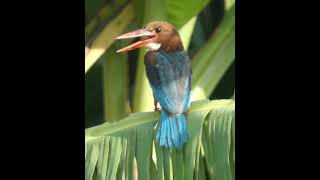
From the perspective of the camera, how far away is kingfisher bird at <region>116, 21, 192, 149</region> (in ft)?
6.76

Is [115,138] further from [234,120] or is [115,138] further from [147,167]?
[234,120]

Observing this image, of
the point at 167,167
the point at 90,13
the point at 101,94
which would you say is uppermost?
the point at 90,13

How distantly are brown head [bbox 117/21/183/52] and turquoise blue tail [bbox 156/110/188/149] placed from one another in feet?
0.49

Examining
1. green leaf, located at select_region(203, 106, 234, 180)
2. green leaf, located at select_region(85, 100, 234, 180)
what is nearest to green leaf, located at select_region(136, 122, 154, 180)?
green leaf, located at select_region(85, 100, 234, 180)

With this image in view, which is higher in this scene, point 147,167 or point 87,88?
point 87,88

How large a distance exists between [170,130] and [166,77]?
12cm

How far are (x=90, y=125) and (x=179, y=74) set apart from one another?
23cm

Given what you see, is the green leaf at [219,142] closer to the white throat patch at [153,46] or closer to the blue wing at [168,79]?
the blue wing at [168,79]

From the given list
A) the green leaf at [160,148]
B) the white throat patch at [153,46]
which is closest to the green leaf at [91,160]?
the green leaf at [160,148]

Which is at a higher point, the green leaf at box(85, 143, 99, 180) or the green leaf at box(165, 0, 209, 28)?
the green leaf at box(165, 0, 209, 28)

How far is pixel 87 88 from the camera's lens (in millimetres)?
2031

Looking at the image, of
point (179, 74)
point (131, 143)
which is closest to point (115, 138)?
point (131, 143)

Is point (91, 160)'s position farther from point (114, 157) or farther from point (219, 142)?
point (219, 142)

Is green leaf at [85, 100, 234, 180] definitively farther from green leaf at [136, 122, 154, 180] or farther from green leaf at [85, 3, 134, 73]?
green leaf at [85, 3, 134, 73]
